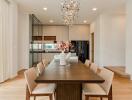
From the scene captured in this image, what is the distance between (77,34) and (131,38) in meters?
7.32

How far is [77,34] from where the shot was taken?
544 inches

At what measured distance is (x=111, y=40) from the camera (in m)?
9.85

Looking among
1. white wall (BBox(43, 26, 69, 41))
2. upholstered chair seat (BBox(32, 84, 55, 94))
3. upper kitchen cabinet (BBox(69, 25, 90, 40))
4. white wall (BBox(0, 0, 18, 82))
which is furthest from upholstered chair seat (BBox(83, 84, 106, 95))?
white wall (BBox(43, 26, 69, 41))

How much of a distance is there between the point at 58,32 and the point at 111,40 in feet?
17.0

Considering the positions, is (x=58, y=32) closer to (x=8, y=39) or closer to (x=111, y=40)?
(x=111, y=40)

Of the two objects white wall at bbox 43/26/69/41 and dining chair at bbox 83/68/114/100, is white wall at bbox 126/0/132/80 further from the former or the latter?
white wall at bbox 43/26/69/41

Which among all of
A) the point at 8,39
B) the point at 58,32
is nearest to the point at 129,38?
the point at 8,39

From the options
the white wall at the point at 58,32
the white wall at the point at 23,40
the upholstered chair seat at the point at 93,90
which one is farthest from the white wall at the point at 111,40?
the upholstered chair seat at the point at 93,90

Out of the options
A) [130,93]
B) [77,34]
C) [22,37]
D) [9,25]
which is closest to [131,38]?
[130,93]

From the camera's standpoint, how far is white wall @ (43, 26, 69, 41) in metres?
13.9

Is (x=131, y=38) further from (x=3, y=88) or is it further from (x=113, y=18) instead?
(x=3, y=88)

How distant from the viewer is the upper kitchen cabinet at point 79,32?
13.8 meters

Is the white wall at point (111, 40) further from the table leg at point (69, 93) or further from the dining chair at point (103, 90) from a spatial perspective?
the table leg at point (69, 93)

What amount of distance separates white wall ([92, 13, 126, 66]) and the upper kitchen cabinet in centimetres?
408
